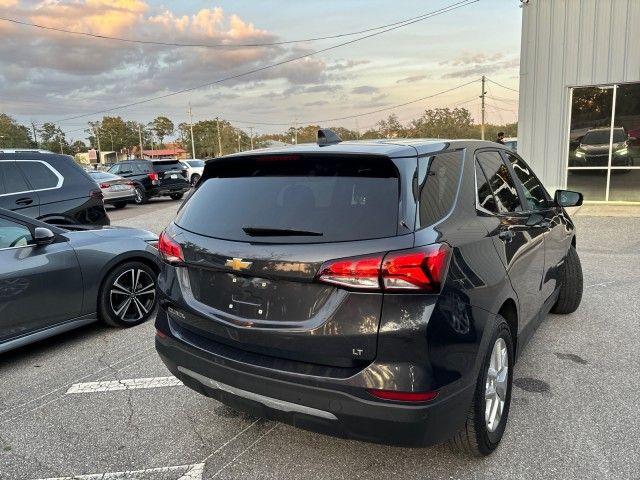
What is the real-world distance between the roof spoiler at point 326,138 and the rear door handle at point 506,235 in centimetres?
108

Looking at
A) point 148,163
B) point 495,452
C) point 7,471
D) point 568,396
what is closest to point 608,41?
point 568,396

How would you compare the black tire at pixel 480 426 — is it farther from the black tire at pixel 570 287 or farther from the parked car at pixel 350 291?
the black tire at pixel 570 287

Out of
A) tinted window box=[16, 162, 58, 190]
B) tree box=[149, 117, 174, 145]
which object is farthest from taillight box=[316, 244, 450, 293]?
tree box=[149, 117, 174, 145]

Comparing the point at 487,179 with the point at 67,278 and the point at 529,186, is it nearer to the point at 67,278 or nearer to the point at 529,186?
the point at 529,186

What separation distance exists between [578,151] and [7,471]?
12897 millimetres

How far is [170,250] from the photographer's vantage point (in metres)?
2.83

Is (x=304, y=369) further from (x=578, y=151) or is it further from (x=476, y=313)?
(x=578, y=151)

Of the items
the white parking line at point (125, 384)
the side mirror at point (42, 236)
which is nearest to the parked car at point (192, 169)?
the side mirror at point (42, 236)

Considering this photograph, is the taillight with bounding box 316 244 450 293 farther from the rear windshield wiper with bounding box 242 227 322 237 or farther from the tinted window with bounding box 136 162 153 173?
the tinted window with bounding box 136 162 153 173

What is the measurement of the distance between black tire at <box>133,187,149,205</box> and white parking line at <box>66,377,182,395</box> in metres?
15.6

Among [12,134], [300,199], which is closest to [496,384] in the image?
[300,199]

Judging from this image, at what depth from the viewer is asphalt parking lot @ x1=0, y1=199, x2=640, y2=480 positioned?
2660mm

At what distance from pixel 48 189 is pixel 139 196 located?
39.1 ft

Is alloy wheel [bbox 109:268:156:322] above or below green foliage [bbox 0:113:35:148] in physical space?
below
